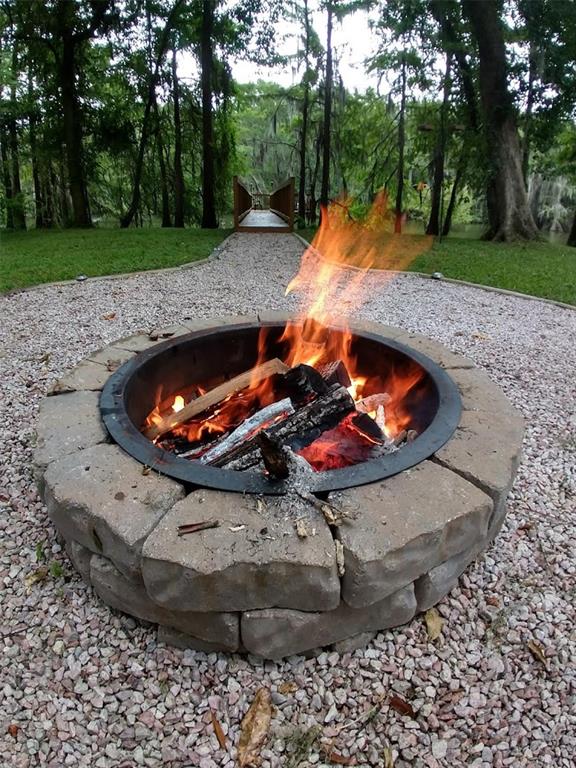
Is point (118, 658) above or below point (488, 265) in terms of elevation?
below

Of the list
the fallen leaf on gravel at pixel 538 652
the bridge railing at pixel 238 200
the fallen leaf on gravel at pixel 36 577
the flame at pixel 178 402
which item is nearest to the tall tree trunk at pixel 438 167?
the bridge railing at pixel 238 200

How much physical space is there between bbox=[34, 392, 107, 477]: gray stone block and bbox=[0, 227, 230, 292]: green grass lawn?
3848 mm

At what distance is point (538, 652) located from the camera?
150 centimetres

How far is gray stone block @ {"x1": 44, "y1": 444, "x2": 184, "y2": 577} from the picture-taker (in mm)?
1433

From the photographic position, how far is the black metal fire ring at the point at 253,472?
1.58m

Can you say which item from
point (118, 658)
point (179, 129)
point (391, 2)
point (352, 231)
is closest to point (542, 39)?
point (391, 2)

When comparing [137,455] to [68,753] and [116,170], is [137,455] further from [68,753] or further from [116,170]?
[116,170]

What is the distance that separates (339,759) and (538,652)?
72 centimetres

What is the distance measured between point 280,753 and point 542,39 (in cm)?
1208

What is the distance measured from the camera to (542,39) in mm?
9180

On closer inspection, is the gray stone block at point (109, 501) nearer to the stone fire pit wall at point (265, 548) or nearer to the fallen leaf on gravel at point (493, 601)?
the stone fire pit wall at point (265, 548)

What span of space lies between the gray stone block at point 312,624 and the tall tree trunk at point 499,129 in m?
9.98

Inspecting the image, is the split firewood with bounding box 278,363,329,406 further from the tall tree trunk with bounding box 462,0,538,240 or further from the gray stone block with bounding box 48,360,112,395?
the tall tree trunk with bounding box 462,0,538,240

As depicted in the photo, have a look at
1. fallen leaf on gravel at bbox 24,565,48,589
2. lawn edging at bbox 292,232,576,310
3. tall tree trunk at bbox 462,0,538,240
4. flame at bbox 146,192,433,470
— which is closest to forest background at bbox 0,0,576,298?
tall tree trunk at bbox 462,0,538,240
